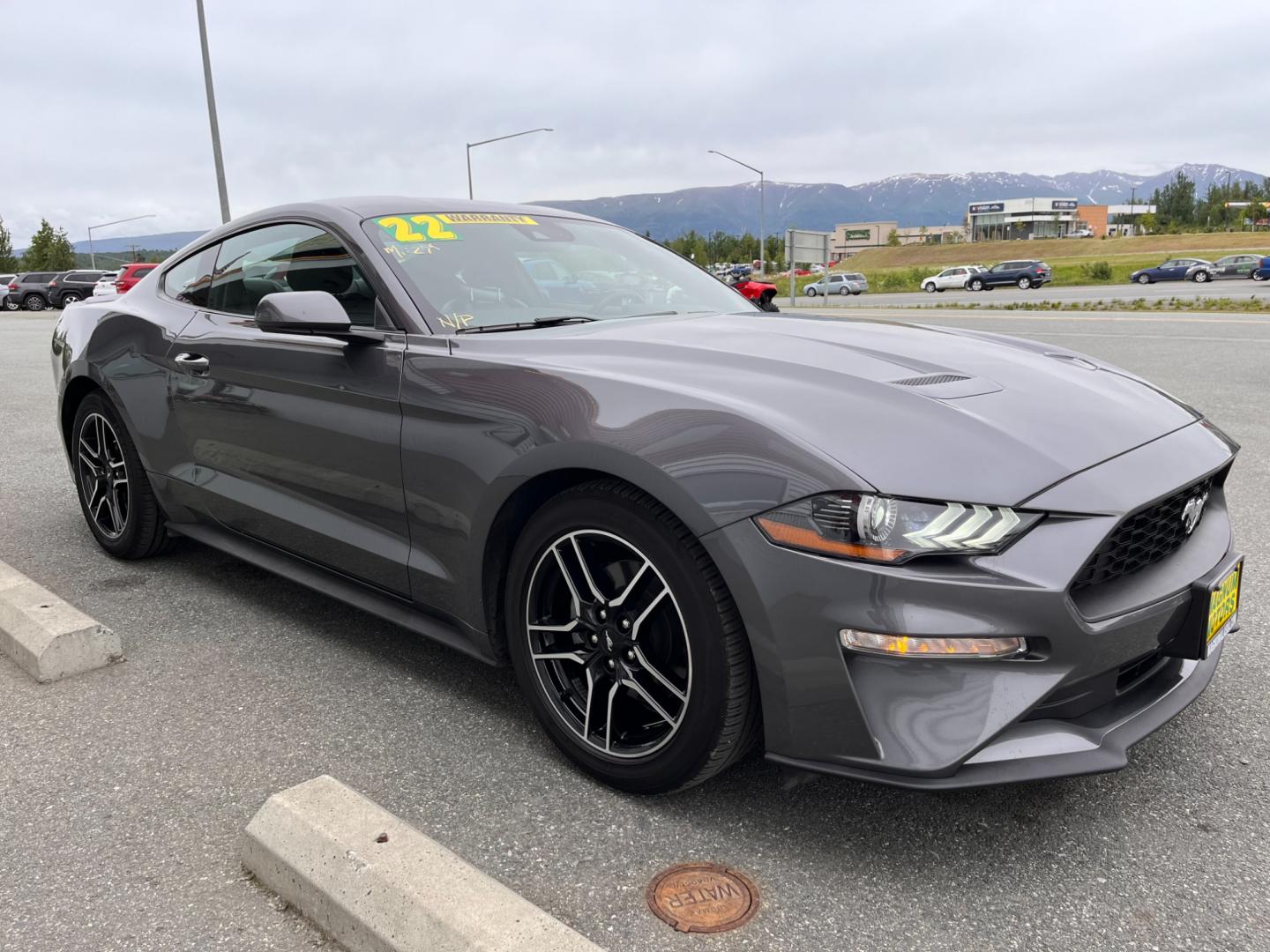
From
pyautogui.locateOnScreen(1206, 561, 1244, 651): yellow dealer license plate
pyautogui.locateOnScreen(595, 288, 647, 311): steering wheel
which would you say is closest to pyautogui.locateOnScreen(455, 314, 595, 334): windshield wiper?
pyautogui.locateOnScreen(595, 288, 647, 311): steering wheel

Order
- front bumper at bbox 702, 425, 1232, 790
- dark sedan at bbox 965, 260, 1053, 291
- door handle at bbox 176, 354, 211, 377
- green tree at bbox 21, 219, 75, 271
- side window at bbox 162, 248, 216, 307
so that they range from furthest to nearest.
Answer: green tree at bbox 21, 219, 75, 271
dark sedan at bbox 965, 260, 1053, 291
side window at bbox 162, 248, 216, 307
door handle at bbox 176, 354, 211, 377
front bumper at bbox 702, 425, 1232, 790

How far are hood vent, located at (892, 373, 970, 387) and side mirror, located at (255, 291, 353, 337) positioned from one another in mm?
1499

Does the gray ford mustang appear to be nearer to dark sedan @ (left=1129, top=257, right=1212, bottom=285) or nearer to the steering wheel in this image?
the steering wheel

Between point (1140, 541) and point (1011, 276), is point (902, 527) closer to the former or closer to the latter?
point (1140, 541)

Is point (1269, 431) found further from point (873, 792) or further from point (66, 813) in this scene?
point (66, 813)

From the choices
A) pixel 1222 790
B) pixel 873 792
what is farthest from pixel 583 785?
pixel 1222 790

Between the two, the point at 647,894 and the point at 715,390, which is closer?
the point at 647,894

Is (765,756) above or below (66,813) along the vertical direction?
above

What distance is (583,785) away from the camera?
2.47 metres

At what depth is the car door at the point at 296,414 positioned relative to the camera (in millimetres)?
2820

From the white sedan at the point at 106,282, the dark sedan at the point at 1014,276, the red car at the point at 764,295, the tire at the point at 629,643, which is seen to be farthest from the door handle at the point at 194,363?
the dark sedan at the point at 1014,276

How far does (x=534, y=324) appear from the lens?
2951 millimetres

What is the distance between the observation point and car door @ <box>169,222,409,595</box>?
2.82 metres

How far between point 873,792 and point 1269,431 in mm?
5919
